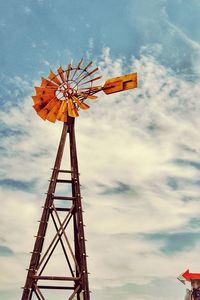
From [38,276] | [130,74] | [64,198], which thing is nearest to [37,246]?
[38,276]

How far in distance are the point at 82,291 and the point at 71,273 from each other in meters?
1.19

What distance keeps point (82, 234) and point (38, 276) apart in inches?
127

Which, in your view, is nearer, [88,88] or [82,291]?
[82,291]

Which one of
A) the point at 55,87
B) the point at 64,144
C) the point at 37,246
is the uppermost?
the point at 55,87

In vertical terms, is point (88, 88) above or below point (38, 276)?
above

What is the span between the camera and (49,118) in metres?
24.5

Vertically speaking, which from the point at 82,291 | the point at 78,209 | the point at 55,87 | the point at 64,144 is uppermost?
the point at 55,87

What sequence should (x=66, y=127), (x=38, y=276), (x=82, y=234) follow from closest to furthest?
(x=38, y=276) → (x=82, y=234) → (x=66, y=127)

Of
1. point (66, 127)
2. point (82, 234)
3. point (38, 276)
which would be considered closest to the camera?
point (38, 276)

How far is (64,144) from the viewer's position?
2438 cm

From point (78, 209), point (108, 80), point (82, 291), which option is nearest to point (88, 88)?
point (108, 80)

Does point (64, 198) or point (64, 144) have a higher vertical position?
point (64, 144)

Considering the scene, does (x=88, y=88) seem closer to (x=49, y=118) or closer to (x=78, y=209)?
(x=49, y=118)

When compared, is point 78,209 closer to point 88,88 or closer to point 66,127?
point 66,127
